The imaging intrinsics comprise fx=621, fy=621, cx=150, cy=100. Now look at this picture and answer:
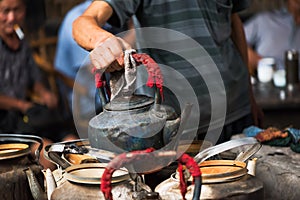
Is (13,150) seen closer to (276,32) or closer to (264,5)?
A: (276,32)

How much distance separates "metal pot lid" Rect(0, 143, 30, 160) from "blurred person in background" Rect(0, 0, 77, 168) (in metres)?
1.94

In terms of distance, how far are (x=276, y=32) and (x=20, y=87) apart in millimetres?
2444

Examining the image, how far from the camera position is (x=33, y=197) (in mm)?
2105

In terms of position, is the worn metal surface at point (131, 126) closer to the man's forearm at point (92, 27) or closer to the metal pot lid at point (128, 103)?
the metal pot lid at point (128, 103)

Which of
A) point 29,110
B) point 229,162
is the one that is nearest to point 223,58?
point 229,162

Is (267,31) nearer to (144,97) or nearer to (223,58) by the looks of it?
(223,58)

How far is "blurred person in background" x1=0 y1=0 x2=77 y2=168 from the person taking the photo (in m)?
4.56

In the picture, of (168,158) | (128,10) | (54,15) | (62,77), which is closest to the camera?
(168,158)

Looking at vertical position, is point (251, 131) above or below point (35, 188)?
below

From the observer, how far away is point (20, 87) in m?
4.89

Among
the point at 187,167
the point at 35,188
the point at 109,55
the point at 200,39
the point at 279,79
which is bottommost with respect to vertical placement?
the point at 279,79

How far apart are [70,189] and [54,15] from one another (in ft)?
17.9

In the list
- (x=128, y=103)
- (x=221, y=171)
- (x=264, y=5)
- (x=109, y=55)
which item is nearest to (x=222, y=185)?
(x=221, y=171)

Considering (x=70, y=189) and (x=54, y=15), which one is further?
(x=54, y=15)
